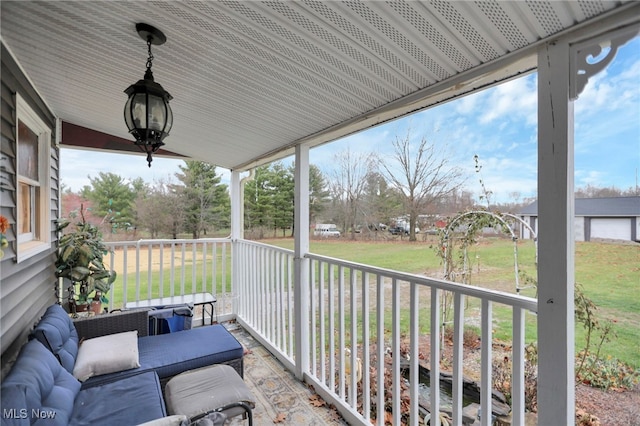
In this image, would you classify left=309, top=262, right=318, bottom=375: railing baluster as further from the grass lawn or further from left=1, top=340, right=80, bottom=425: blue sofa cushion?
left=1, top=340, right=80, bottom=425: blue sofa cushion

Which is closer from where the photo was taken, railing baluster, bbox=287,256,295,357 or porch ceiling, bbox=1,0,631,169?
porch ceiling, bbox=1,0,631,169

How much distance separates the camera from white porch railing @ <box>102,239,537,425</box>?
5.39 feet

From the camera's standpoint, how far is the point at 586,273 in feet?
4.33

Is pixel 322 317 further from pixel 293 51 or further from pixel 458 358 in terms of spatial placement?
pixel 293 51

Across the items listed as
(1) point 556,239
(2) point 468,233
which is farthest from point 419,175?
(1) point 556,239

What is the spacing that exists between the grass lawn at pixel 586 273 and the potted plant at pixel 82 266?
3.02m

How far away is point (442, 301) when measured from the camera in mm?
2049

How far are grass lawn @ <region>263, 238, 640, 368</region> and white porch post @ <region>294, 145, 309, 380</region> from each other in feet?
3.27

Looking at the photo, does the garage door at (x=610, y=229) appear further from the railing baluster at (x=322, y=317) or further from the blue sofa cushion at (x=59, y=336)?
the blue sofa cushion at (x=59, y=336)

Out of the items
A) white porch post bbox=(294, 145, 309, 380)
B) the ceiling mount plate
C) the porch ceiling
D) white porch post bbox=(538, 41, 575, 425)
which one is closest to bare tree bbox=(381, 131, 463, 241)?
the porch ceiling

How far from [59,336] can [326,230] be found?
2226 mm

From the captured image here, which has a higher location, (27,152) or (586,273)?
(27,152)

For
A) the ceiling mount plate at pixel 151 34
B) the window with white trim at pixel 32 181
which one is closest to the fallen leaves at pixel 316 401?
the window with white trim at pixel 32 181

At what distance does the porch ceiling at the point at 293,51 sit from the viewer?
1217 millimetres
